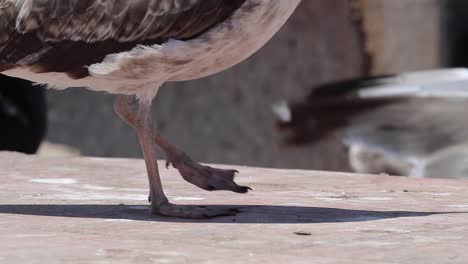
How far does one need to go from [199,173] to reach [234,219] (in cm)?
82

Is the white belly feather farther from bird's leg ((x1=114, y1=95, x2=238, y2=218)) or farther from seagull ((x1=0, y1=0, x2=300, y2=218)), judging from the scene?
bird's leg ((x1=114, y1=95, x2=238, y2=218))

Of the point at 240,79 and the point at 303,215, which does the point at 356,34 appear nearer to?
the point at 240,79

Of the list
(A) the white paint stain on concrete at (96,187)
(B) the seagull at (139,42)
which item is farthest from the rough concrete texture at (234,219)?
(B) the seagull at (139,42)

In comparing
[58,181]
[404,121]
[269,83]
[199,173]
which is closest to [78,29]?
[199,173]

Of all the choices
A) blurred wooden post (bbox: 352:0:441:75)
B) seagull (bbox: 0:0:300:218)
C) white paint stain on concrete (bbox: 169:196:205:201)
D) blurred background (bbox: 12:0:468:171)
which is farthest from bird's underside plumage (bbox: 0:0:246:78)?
blurred wooden post (bbox: 352:0:441:75)

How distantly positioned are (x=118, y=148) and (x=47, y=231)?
319 inches

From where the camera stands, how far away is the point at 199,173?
25.1 ft

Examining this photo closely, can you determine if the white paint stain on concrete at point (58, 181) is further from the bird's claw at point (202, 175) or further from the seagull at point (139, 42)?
the seagull at point (139, 42)

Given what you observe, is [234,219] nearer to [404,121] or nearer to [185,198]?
[185,198]

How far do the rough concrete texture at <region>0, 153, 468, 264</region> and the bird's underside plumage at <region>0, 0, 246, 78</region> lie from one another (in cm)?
73

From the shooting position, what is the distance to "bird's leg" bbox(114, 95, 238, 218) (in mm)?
6973

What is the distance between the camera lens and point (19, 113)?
40.0 ft

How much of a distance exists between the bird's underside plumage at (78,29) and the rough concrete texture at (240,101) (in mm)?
6941

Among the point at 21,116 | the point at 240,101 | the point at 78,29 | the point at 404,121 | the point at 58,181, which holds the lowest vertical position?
the point at 21,116
